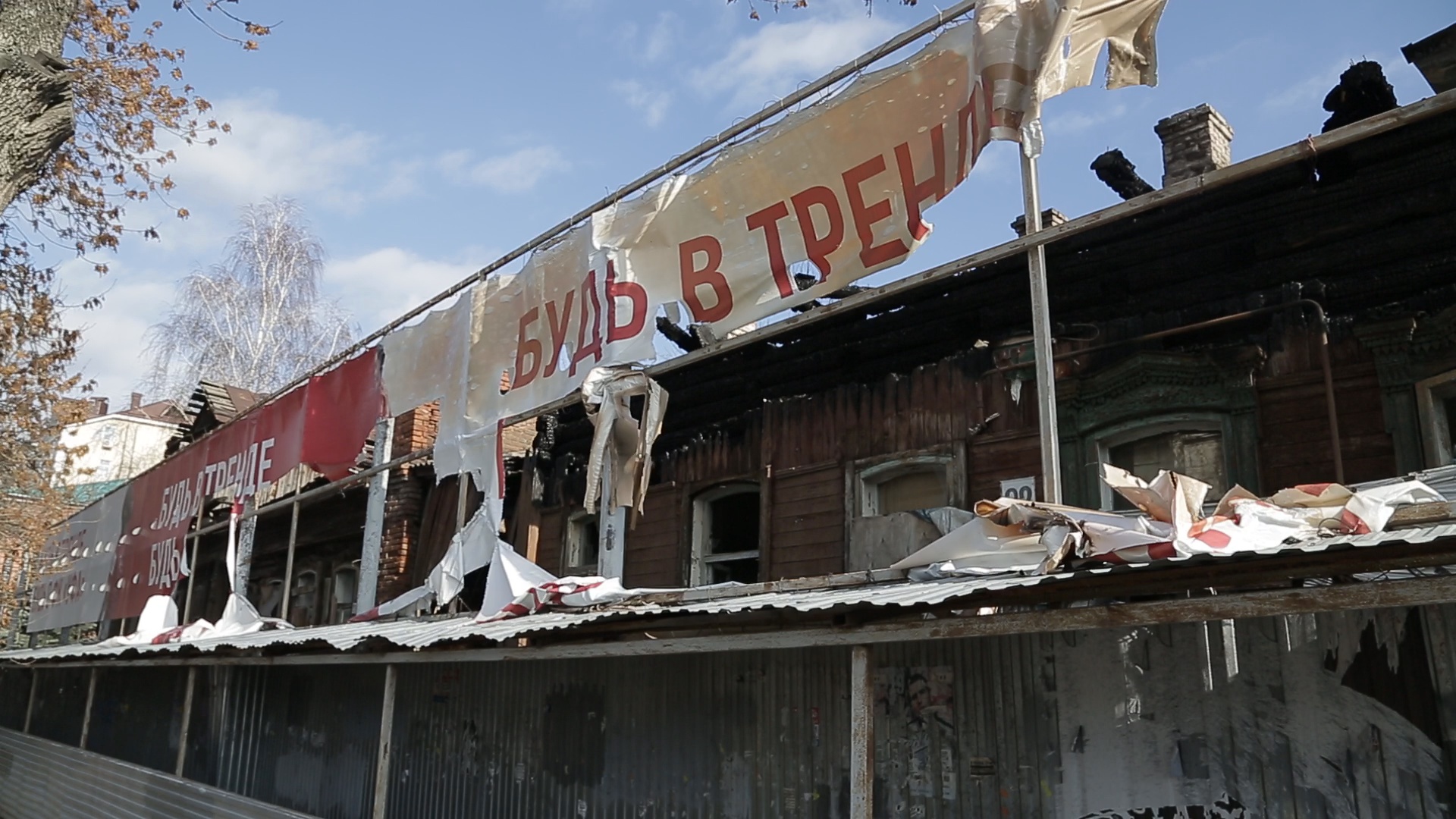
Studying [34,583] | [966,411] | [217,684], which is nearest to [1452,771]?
[966,411]

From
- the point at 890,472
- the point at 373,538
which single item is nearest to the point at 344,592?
the point at 373,538

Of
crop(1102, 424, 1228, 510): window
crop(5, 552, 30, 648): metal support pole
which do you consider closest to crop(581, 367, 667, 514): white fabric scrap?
crop(1102, 424, 1228, 510): window

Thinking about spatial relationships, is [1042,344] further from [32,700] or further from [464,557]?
[32,700]

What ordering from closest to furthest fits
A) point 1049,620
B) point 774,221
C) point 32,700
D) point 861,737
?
point 1049,620
point 861,737
point 774,221
point 32,700

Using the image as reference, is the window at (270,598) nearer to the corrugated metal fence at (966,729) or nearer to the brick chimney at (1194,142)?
the corrugated metal fence at (966,729)

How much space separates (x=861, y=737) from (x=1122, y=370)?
4.74 meters

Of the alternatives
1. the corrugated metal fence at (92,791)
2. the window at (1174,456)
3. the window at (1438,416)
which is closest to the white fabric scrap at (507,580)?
the corrugated metal fence at (92,791)

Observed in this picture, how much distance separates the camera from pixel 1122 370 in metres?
8.38

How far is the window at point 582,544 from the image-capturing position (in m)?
13.0

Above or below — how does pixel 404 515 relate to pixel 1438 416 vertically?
above

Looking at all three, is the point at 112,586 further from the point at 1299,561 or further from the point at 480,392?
the point at 1299,561

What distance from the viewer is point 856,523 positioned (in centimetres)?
961

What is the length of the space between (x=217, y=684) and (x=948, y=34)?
1001cm

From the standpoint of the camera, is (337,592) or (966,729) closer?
(966,729)
